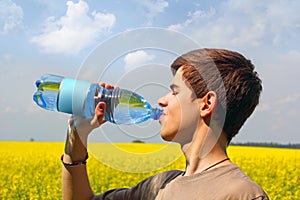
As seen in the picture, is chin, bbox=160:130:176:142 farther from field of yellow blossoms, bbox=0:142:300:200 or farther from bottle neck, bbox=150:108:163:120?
field of yellow blossoms, bbox=0:142:300:200

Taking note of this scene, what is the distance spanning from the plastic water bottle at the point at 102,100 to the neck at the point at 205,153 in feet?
0.47

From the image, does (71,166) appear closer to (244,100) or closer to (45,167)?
(244,100)

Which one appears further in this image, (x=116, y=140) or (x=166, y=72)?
(x=116, y=140)

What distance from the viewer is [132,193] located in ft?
6.15

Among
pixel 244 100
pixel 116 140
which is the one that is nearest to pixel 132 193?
pixel 116 140

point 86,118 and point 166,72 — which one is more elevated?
point 166,72

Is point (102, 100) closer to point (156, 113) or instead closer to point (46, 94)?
point (156, 113)

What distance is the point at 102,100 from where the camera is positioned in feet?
5.79

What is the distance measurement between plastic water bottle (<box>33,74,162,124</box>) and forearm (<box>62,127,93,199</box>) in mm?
108

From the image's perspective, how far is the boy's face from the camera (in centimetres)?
162

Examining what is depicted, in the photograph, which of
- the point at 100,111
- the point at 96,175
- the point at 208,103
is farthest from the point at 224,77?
the point at 96,175

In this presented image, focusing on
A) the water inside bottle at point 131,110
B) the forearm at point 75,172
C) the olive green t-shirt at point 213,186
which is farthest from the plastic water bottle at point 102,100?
the olive green t-shirt at point 213,186

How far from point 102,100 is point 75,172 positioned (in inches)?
11.1

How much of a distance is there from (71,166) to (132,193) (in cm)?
22
